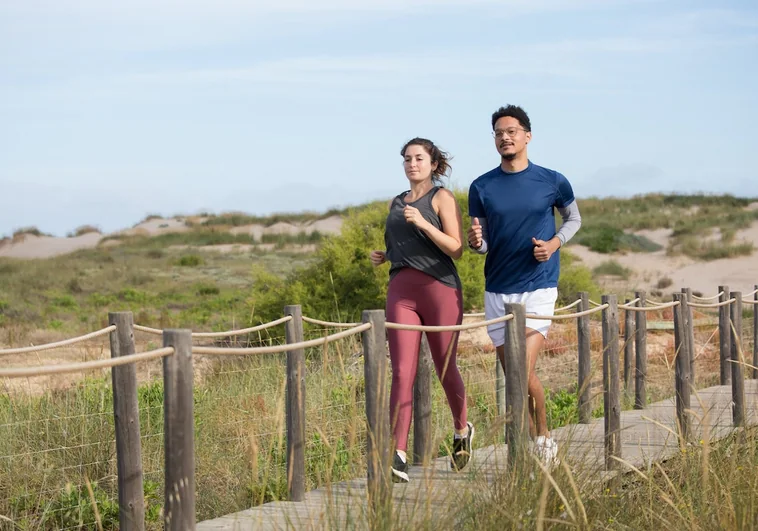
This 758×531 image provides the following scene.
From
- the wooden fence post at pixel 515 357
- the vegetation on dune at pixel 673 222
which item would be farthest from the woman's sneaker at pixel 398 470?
the vegetation on dune at pixel 673 222

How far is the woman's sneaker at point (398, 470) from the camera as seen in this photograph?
5.51 m

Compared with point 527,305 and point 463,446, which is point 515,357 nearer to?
point 527,305

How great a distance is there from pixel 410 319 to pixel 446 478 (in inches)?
38.1

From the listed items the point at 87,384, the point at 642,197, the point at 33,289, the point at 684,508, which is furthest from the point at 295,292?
the point at 642,197

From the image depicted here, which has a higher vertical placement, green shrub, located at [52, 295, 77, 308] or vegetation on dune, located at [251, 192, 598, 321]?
vegetation on dune, located at [251, 192, 598, 321]

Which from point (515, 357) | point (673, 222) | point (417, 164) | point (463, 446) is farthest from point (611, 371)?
point (673, 222)

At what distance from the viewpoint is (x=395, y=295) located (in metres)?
5.78

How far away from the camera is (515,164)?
5.88 metres

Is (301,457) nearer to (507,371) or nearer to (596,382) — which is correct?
(507,371)

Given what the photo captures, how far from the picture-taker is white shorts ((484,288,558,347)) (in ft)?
19.2

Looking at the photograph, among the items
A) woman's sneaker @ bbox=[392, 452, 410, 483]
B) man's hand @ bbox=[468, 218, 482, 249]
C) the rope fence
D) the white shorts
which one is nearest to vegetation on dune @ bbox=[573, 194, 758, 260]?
the rope fence

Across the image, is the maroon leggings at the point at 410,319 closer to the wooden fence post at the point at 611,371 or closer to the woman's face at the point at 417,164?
the woman's face at the point at 417,164

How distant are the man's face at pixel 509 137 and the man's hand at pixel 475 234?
0.42 metres

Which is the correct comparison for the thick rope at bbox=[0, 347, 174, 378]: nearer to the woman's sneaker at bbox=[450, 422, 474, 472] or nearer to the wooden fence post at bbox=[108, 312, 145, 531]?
the wooden fence post at bbox=[108, 312, 145, 531]
